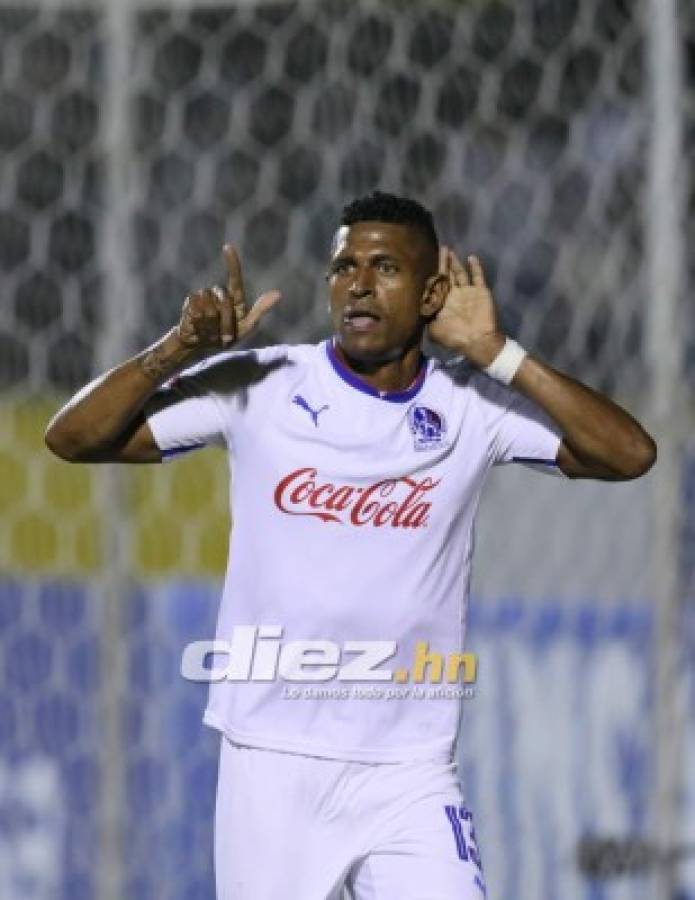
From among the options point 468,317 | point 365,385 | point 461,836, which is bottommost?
point 461,836

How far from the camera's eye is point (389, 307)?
3385mm

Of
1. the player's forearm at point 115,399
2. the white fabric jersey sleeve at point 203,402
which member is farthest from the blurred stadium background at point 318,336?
the player's forearm at point 115,399

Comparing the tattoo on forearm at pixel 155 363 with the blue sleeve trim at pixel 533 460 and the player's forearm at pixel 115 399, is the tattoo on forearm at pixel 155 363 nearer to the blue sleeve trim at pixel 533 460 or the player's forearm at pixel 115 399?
the player's forearm at pixel 115 399

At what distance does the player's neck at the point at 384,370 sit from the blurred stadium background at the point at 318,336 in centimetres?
104

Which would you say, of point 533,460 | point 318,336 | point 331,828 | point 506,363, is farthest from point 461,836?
point 318,336

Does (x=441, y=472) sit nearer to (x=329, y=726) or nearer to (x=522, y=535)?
(x=329, y=726)

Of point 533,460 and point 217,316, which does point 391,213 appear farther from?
point 533,460

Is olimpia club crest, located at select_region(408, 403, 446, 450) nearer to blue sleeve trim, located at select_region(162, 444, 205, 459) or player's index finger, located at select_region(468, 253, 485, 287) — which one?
player's index finger, located at select_region(468, 253, 485, 287)

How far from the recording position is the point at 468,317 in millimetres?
3451

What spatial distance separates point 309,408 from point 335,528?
200mm

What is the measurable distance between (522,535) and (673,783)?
2.14ft

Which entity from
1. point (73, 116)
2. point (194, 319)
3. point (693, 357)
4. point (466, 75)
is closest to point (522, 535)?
point (693, 357)

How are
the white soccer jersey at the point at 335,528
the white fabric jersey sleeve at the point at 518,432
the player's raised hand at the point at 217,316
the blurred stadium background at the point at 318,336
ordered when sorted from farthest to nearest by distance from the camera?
the blurred stadium background at the point at 318,336 → the white fabric jersey sleeve at the point at 518,432 → the white soccer jersey at the point at 335,528 → the player's raised hand at the point at 217,316

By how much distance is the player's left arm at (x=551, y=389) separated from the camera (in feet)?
11.2
